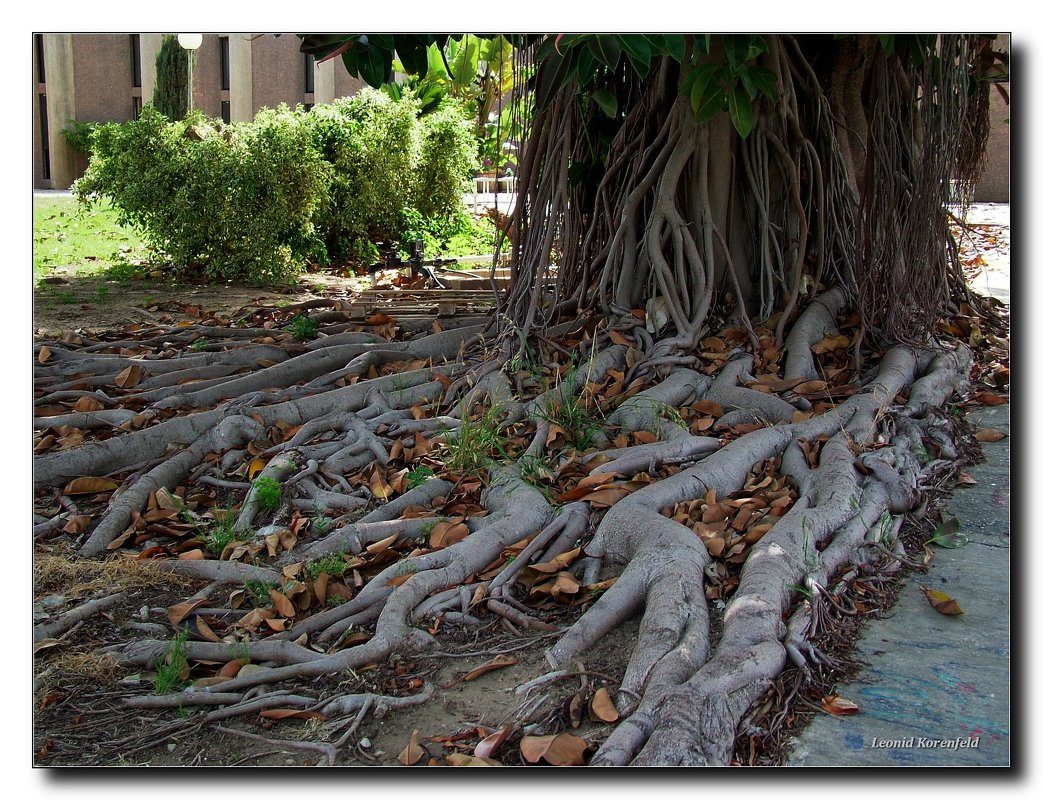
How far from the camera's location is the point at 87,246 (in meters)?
8.90

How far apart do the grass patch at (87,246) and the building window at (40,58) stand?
4.90 m

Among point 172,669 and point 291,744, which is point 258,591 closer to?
point 172,669

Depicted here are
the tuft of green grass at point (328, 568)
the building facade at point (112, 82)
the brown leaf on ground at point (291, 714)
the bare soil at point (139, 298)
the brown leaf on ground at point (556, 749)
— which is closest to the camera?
the brown leaf on ground at point (556, 749)

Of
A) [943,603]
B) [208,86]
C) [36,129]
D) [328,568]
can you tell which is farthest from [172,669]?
[208,86]

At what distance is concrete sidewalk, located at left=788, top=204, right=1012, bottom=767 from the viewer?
6.50 ft

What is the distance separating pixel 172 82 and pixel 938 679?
232 inches

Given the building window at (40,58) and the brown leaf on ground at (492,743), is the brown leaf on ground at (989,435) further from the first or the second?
the building window at (40,58)

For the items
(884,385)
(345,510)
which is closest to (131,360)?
(345,510)

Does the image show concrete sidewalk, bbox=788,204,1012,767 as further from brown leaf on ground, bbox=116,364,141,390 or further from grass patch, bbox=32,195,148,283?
grass patch, bbox=32,195,148,283

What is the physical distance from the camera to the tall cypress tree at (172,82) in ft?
15.8

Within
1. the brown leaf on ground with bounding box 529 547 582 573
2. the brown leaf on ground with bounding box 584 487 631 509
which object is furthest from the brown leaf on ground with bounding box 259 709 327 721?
the brown leaf on ground with bounding box 584 487 631 509

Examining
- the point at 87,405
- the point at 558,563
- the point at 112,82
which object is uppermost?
the point at 112,82

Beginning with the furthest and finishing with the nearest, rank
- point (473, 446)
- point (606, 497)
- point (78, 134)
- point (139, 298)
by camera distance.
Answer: point (139, 298) < point (78, 134) < point (473, 446) < point (606, 497)

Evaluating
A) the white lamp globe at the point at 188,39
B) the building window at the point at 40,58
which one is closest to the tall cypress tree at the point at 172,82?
the white lamp globe at the point at 188,39
